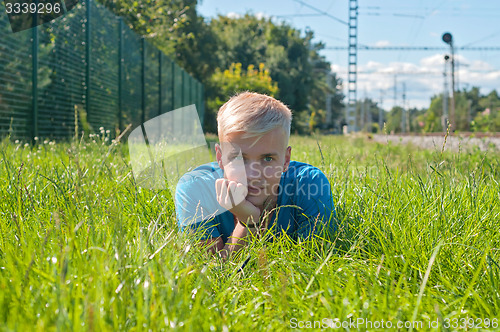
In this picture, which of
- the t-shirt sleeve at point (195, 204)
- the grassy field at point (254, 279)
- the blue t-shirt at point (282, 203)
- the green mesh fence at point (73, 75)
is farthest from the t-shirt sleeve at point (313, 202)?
the green mesh fence at point (73, 75)

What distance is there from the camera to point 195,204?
2.25 meters

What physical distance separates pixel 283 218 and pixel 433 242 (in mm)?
820

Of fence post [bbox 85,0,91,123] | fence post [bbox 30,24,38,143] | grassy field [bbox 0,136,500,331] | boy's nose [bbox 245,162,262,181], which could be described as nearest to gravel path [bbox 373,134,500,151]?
grassy field [bbox 0,136,500,331]

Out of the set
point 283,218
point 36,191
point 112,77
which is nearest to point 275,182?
point 283,218

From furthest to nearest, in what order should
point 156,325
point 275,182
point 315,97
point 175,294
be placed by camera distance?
1. point 315,97
2. point 275,182
3. point 175,294
4. point 156,325

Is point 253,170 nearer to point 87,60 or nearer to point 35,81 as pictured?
point 35,81

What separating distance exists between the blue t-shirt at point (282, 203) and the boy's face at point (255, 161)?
139 mm

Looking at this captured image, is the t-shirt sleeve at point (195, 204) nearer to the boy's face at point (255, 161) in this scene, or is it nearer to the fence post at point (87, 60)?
the boy's face at point (255, 161)

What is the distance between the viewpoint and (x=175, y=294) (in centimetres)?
121

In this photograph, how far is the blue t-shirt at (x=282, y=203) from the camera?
2.17 metres

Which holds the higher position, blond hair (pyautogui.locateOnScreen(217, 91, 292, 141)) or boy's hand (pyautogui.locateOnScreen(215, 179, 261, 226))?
blond hair (pyautogui.locateOnScreen(217, 91, 292, 141))

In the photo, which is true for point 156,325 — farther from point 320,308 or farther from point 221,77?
point 221,77

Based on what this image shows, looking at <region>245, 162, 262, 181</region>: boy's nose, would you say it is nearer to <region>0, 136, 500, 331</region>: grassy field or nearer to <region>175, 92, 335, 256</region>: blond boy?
<region>175, 92, 335, 256</region>: blond boy

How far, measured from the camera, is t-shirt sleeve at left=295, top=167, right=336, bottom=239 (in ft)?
6.89
